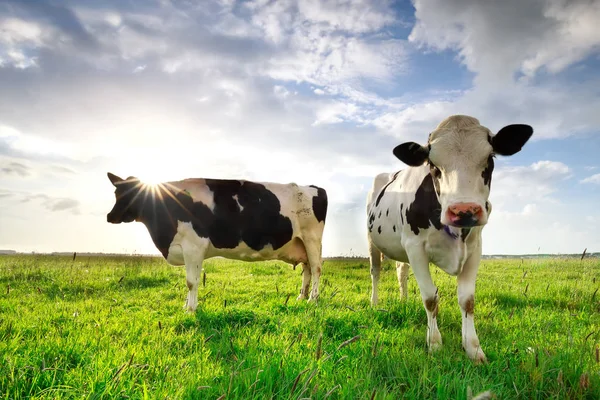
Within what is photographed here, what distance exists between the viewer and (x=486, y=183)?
418 cm

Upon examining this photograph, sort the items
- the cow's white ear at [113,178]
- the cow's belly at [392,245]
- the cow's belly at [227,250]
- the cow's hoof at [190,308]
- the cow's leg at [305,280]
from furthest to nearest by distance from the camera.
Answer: the cow's white ear at [113,178]
the cow's leg at [305,280]
the cow's belly at [227,250]
the cow's hoof at [190,308]
the cow's belly at [392,245]

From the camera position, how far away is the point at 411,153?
15.5 feet

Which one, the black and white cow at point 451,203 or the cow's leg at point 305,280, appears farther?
the cow's leg at point 305,280

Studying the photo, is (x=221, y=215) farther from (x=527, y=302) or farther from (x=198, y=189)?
(x=527, y=302)

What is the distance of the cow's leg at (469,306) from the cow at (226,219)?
13.1ft

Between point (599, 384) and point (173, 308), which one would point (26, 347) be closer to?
point (173, 308)

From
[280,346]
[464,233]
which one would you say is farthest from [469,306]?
[280,346]

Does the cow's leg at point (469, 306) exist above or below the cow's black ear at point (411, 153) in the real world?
below

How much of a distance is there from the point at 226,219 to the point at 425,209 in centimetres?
502

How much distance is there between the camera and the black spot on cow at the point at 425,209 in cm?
482

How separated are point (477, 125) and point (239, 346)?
3.41m

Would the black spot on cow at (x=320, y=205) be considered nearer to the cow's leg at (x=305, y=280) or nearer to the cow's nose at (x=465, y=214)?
the cow's leg at (x=305, y=280)

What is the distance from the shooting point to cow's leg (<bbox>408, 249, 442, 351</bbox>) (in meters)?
4.62

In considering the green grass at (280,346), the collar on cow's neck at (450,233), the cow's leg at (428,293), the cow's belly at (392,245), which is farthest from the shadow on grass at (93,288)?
the collar on cow's neck at (450,233)
